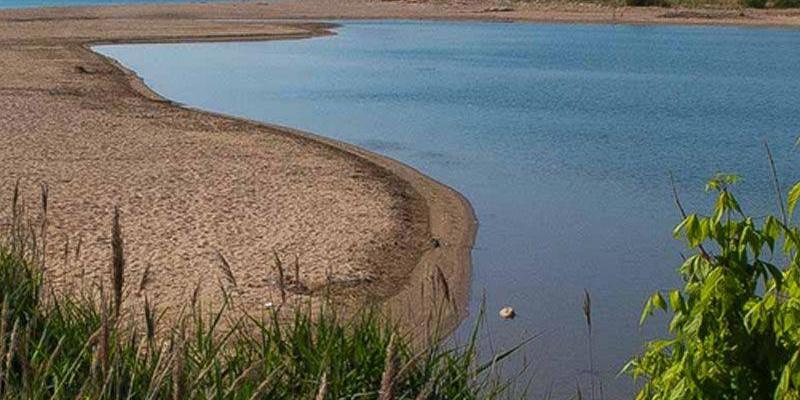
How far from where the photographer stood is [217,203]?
12.5m

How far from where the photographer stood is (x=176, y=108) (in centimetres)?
2138

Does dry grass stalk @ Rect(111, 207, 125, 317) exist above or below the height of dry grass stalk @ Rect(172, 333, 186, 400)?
above

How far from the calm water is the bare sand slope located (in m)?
0.76

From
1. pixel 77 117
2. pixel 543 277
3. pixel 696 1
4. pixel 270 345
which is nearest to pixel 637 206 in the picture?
pixel 543 277

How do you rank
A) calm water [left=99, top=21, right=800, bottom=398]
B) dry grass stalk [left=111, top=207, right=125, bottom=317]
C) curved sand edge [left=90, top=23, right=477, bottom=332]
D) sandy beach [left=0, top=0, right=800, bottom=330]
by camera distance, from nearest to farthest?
dry grass stalk [left=111, top=207, right=125, bottom=317]
curved sand edge [left=90, top=23, right=477, bottom=332]
sandy beach [left=0, top=0, right=800, bottom=330]
calm water [left=99, top=21, right=800, bottom=398]

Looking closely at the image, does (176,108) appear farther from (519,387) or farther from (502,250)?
(519,387)

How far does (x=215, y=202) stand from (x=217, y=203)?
6 centimetres

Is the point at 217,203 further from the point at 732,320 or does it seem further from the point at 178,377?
the point at 178,377

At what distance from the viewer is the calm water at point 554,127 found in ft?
34.5

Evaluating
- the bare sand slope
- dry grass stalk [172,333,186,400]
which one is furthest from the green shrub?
dry grass stalk [172,333,186,400]

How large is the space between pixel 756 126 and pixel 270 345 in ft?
57.4

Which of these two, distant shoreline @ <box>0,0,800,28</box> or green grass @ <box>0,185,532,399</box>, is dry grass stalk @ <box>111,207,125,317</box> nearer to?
green grass @ <box>0,185,532,399</box>

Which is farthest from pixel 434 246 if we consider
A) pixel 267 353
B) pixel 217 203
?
pixel 267 353

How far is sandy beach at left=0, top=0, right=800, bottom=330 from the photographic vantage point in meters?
9.59
